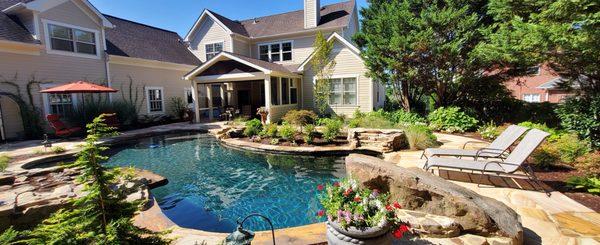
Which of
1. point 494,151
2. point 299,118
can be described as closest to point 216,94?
point 299,118

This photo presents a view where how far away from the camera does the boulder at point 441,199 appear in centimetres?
321

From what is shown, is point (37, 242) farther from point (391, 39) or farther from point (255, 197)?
point (391, 39)

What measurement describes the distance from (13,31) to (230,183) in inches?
518

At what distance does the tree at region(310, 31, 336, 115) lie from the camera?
14719mm

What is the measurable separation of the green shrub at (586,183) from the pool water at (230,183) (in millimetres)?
4475

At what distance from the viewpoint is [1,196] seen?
452 cm

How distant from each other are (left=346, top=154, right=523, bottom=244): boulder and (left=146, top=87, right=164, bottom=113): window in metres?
16.7

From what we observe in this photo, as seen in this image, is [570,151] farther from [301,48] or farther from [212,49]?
[212,49]

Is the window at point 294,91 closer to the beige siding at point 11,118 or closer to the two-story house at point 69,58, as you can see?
the two-story house at point 69,58

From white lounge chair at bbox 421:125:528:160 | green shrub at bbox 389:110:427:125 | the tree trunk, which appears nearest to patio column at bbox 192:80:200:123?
green shrub at bbox 389:110:427:125

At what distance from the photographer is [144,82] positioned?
17.0 m

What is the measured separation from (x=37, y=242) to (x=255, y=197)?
4244 mm

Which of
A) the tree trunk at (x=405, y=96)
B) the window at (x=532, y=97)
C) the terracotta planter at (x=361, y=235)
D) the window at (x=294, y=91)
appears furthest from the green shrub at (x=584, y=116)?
the window at (x=532, y=97)

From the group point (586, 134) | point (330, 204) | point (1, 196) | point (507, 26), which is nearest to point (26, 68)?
point (1, 196)
